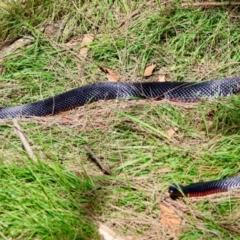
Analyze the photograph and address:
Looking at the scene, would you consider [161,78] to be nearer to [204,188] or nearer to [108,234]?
[204,188]

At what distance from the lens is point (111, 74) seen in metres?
4.59

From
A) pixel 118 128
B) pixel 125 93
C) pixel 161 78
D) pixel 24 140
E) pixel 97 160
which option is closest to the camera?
pixel 97 160

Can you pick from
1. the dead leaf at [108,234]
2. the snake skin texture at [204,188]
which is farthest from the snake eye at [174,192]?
the dead leaf at [108,234]

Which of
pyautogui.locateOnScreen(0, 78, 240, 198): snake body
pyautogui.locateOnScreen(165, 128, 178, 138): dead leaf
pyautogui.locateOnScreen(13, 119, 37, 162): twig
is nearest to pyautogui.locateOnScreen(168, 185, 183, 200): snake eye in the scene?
pyautogui.locateOnScreen(165, 128, 178, 138): dead leaf

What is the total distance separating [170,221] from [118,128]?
35.5 inches

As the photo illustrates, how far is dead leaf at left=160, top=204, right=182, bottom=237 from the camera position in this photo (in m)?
3.00

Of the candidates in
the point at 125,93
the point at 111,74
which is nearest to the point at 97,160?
the point at 125,93

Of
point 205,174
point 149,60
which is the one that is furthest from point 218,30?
point 205,174

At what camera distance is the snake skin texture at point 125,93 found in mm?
4166

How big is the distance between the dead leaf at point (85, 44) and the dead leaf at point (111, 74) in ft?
0.74

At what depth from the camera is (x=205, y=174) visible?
334cm

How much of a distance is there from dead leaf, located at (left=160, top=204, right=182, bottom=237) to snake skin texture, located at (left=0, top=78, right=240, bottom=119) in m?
1.23

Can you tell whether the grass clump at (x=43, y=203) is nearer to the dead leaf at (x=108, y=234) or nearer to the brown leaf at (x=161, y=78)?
the dead leaf at (x=108, y=234)

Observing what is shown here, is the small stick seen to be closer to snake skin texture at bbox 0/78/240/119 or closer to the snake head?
the snake head
